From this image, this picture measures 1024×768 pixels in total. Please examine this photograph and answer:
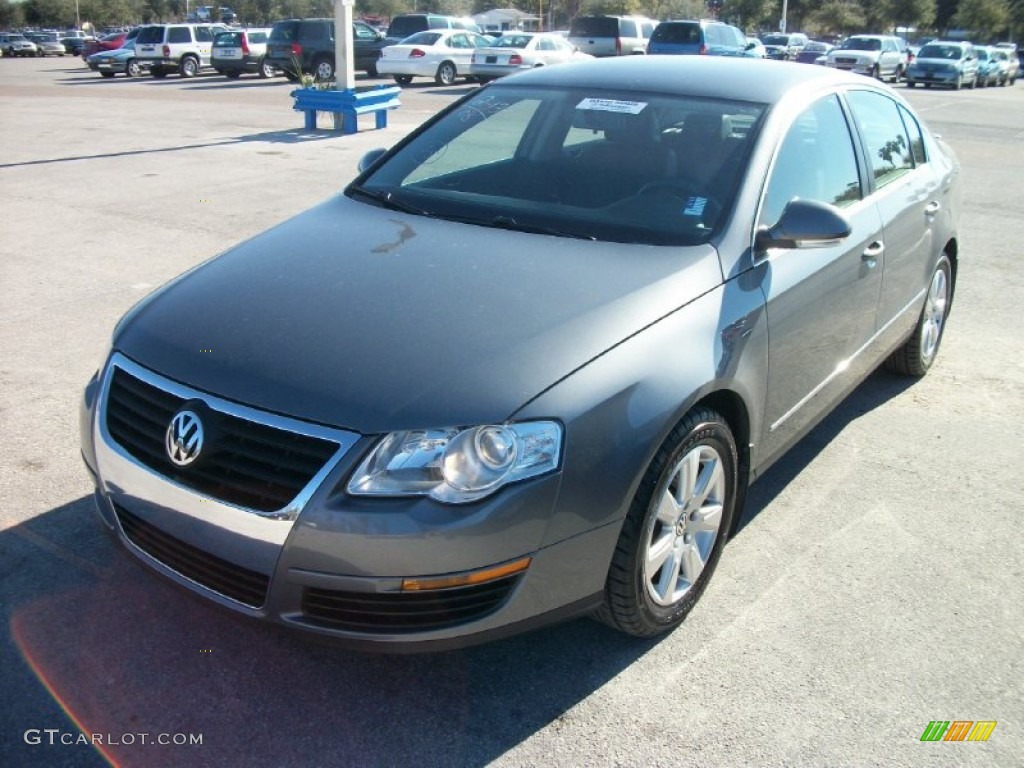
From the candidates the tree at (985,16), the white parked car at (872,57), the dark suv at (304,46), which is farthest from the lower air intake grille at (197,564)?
the tree at (985,16)

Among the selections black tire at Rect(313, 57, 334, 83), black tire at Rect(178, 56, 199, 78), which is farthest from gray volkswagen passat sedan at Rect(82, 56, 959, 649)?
black tire at Rect(178, 56, 199, 78)

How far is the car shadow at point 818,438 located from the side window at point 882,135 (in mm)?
1124

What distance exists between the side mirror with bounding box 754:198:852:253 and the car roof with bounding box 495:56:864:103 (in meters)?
0.66

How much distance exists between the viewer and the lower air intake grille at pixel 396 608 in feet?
8.16

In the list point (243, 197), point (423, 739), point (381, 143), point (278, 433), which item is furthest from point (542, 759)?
point (381, 143)

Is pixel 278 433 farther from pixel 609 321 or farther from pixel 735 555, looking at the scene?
pixel 735 555

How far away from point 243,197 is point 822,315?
7918mm

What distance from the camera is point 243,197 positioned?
33.8ft

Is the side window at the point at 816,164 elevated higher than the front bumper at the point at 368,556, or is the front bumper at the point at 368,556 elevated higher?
the side window at the point at 816,164

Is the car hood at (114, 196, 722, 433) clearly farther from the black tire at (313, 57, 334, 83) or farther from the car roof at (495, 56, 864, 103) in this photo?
the black tire at (313, 57, 334, 83)

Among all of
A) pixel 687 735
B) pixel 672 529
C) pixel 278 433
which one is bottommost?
pixel 687 735

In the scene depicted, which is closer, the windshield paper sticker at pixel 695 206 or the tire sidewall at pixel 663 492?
the tire sidewall at pixel 663 492

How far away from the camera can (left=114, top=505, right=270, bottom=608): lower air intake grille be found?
2553 millimetres

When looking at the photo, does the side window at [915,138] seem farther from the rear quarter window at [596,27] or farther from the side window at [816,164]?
the rear quarter window at [596,27]
